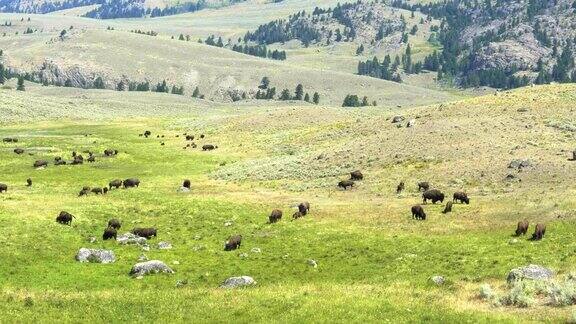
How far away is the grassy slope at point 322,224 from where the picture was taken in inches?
1169

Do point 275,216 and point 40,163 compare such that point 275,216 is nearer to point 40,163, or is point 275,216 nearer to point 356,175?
point 356,175

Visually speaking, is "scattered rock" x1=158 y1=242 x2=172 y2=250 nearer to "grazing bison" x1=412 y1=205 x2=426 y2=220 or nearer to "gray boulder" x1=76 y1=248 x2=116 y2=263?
"gray boulder" x1=76 y1=248 x2=116 y2=263

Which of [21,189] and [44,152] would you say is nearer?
[21,189]

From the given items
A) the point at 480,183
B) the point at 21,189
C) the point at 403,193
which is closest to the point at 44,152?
the point at 21,189

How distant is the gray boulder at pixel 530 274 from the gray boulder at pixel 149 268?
2059cm

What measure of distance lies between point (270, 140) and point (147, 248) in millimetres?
75567

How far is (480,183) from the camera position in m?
65.2

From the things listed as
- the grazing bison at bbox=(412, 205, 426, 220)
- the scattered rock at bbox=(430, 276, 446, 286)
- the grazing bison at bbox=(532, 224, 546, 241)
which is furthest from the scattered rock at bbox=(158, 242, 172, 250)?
the grazing bison at bbox=(532, 224, 546, 241)

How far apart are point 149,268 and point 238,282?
6.80m

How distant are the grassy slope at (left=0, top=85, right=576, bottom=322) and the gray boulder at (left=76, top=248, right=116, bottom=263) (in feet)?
2.72

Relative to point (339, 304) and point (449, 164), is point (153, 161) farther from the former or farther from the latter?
point (339, 304)

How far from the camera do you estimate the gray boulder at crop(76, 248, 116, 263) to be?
4219 centimetres

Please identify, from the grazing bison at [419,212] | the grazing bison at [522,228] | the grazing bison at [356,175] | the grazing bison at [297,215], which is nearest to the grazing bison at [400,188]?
the grazing bison at [356,175]

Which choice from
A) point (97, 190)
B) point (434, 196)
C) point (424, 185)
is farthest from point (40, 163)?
point (434, 196)
